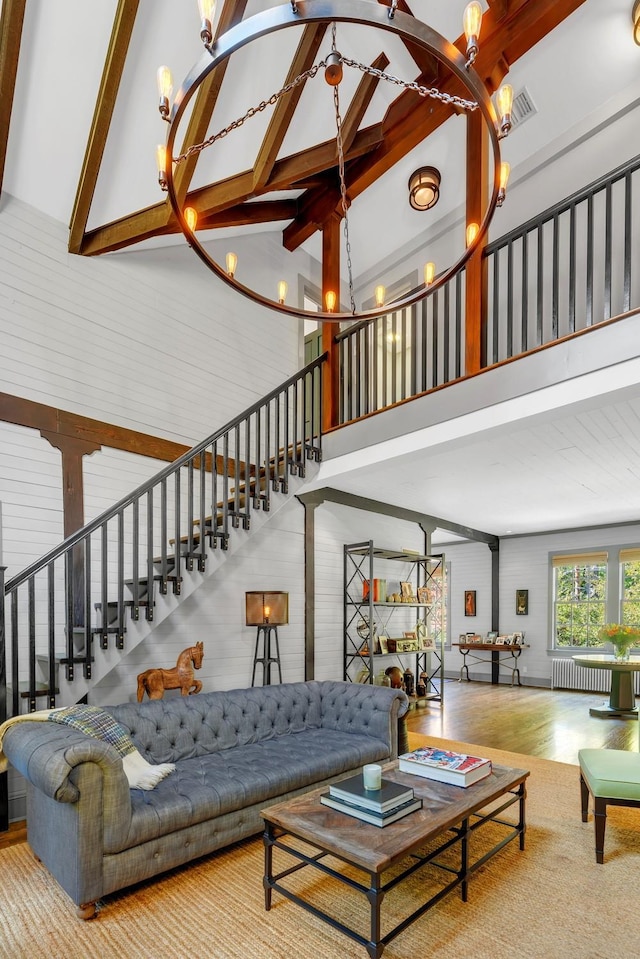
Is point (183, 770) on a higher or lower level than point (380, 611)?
lower

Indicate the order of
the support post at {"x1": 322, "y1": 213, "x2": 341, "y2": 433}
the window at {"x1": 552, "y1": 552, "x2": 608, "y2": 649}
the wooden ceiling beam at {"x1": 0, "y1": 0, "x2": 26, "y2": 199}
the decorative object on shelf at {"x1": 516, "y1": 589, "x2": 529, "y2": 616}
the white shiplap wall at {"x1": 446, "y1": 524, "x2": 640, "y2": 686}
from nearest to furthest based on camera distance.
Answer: the wooden ceiling beam at {"x1": 0, "y1": 0, "x2": 26, "y2": 199} < the support post at {"x1": 322, "y1": 213, "x2": 341, "y2": 433} < the window at {"x1": 552, "y1": 552, "x2": 608, "y2": 649} < the white shiplap wall at {"x1": 446, "y1": 524, "x2": 640, "y2": 686} < the decorative object on shelf at {"x1": 516, "y1": 589, "x2": 529, "y2": 616}

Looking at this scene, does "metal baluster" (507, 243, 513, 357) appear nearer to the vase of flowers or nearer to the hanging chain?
the hanging chain

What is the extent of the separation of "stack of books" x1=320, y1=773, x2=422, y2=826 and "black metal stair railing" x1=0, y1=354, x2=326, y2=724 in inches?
74.0

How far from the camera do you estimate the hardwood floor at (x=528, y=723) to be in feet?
18.0

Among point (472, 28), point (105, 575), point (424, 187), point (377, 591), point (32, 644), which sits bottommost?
point (377, 591)

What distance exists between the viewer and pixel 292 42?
14.6 feet

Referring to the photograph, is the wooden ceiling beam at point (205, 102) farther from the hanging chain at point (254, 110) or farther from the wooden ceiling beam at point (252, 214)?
the hanging chain at point (254, 110)

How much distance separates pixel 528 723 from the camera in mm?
6469

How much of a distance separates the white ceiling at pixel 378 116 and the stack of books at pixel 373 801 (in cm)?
246

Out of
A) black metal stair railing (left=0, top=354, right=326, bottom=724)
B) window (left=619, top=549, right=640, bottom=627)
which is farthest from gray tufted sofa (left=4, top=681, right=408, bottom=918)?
window (left=619, top=549, right=640, bottom=627)

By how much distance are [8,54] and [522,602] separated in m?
9.65

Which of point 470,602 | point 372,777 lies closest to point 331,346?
point 372,777

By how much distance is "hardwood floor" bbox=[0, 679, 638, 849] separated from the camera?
5.50m

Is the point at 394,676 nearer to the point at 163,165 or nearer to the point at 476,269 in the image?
the point at 476,269
